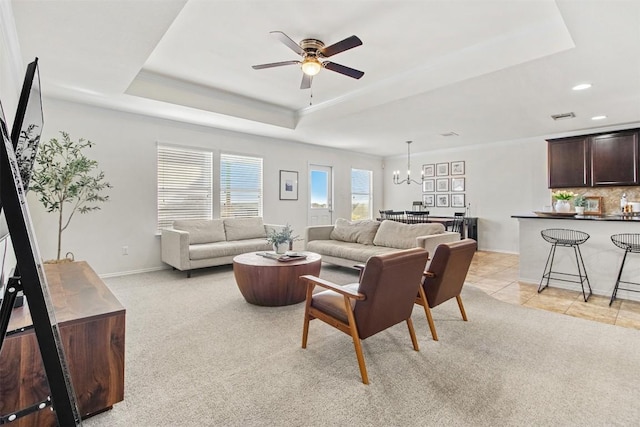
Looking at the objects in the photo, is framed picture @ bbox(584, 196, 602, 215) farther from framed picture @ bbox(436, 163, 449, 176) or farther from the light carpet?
the light carpet

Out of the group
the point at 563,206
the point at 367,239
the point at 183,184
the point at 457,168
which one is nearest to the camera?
the point at 563,206

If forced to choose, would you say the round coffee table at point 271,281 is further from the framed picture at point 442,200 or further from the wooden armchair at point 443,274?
the framed picture at point 442,200

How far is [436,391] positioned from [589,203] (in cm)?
622

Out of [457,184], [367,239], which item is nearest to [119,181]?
[367,239]

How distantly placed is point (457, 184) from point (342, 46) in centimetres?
623

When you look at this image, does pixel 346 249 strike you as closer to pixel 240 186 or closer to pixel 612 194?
pixel 240 186

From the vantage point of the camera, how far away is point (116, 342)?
179 centimetres

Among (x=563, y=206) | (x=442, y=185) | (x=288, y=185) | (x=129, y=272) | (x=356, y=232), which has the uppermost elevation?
(x=442, y=185)

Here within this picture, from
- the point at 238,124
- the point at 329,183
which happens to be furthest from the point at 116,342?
the point at 329,183

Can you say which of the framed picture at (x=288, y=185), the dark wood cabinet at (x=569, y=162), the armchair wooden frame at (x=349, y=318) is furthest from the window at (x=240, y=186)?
the dark wood cabinet at (x=569, y=162)

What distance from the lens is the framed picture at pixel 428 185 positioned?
849 cm

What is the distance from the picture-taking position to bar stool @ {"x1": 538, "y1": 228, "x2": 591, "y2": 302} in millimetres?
3961

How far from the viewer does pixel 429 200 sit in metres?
8.59

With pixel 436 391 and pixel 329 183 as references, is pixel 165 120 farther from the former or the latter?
pixel 436 391
